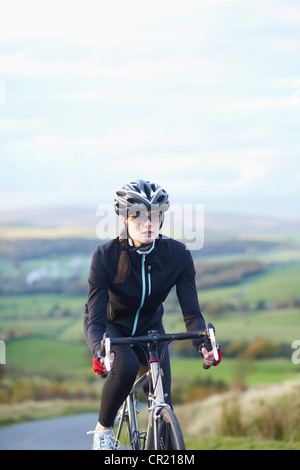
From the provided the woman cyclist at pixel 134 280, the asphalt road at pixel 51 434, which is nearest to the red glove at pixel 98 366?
the woman cyclist at pixel 134 280

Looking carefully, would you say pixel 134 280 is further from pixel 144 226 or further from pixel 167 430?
pixel 167 430

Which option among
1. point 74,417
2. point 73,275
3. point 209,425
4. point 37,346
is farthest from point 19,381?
point 209,425

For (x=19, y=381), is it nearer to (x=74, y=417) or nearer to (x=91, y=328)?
(x=74, y=417)

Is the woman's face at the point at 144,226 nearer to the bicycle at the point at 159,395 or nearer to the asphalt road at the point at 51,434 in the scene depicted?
the bicycle at the point at 159,395

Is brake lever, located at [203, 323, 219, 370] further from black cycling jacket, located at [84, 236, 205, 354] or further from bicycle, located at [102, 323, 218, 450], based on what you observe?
black cycling jacket, located at [84, 236, 205, 354]

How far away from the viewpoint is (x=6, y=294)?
2377 centimetres

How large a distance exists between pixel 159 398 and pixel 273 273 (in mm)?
19811

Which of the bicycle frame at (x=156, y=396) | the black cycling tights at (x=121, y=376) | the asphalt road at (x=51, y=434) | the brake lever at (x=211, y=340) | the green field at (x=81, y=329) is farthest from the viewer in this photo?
the green field at (x=81, y=329)

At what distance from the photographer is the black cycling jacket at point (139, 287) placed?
3.91 metres

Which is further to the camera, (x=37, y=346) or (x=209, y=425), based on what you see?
(x=37, y=346)

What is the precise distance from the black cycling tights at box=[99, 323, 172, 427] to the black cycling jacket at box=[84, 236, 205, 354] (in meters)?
0.15

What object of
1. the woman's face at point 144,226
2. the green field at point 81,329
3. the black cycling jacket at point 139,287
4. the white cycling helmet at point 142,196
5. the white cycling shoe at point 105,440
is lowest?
the white cycling shoe at point 105,440

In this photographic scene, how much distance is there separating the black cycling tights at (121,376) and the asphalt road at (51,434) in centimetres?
783

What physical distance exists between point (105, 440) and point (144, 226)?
58.4 inches
